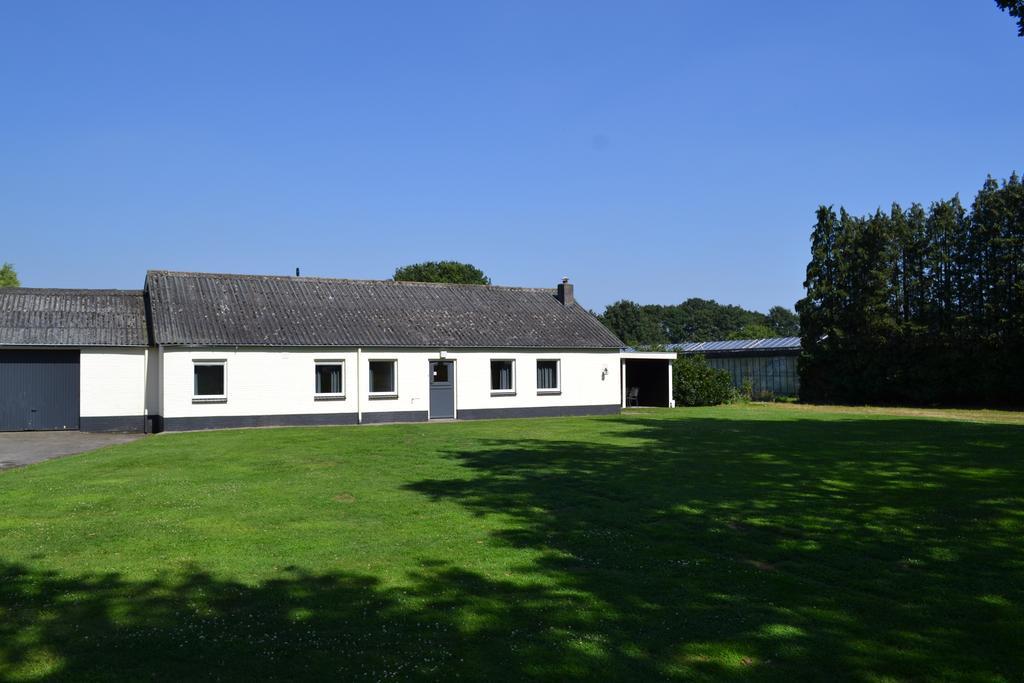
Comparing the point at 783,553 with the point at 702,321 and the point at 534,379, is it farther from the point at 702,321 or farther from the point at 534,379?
the point at 702,321

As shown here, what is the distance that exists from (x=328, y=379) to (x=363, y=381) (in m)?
1.22

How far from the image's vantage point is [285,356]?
27047mm

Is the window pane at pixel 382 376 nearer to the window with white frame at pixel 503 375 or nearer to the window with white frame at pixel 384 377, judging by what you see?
the window with white frame at pixel 384 377

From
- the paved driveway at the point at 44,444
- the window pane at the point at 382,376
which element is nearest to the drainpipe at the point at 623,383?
the window pane at the point at 382,376

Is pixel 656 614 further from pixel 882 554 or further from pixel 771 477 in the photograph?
pixel 771 477

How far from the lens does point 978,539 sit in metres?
8.26

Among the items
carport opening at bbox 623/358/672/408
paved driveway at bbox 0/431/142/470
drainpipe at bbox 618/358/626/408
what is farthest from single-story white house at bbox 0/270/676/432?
carport opening at bbox 623/358/672/408

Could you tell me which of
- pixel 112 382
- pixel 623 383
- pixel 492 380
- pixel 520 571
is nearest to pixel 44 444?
pixel 112 382

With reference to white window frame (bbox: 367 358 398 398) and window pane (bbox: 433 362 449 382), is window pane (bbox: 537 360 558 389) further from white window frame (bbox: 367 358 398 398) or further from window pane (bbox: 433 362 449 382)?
white window frame (bbox: 367 358 398 398)

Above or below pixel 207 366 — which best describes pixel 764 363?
below

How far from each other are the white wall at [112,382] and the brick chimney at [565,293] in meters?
17.5

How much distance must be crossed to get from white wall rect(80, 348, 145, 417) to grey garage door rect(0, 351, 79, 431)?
0.42 metres

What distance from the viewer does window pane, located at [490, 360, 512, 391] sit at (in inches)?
1222

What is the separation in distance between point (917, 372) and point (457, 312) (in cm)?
2481
